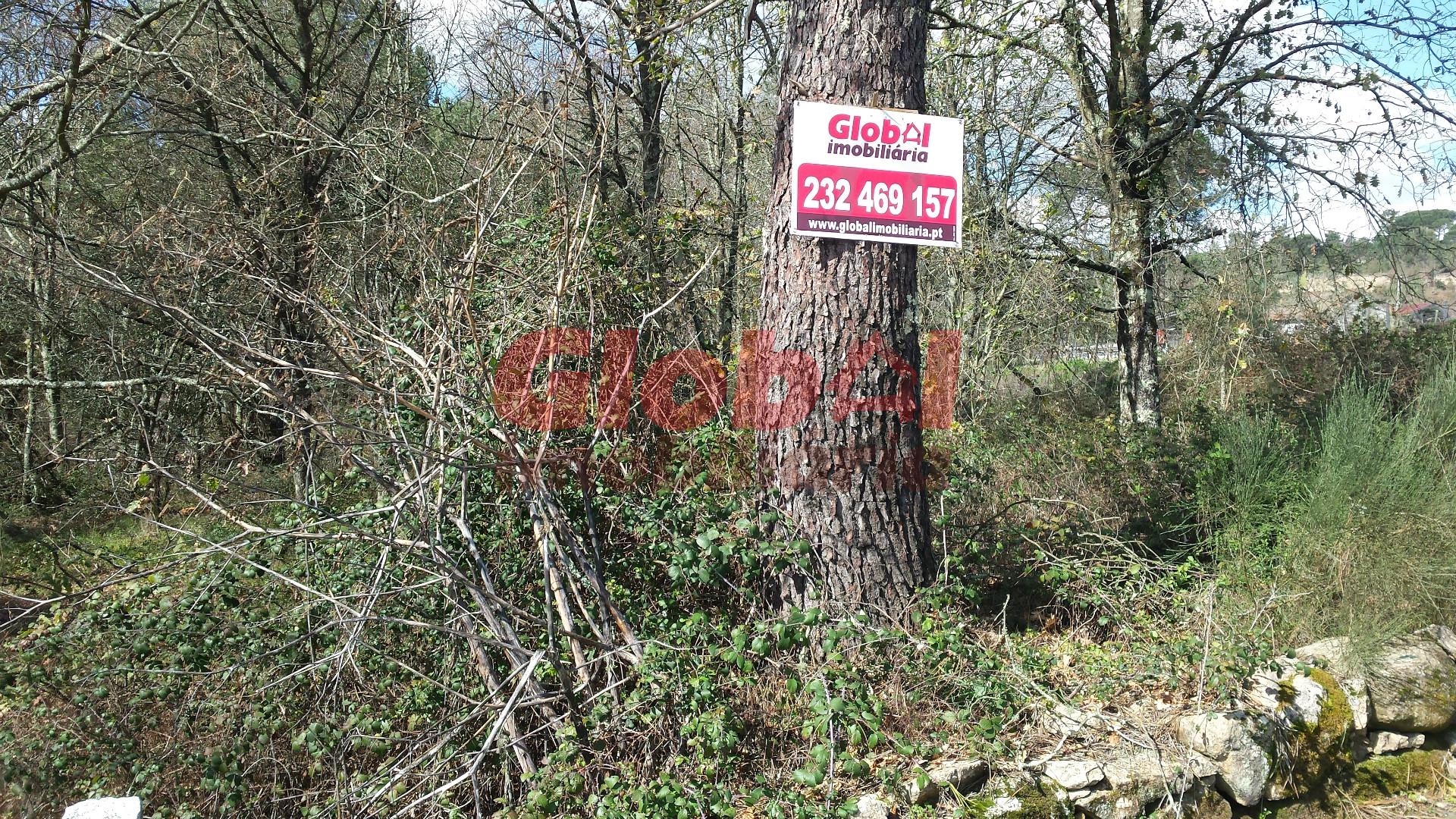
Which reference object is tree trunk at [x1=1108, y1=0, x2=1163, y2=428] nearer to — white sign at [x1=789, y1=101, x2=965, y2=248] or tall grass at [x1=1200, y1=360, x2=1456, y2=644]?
tall grass at [x1=1200, y1=360, x2=1456, y2=644]

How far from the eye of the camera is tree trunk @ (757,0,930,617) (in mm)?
3490

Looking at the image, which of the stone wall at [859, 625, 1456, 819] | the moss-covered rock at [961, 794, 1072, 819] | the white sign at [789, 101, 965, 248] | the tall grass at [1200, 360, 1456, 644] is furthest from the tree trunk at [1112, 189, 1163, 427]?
the moss-covered rock at [961, 794, 1072, 819]

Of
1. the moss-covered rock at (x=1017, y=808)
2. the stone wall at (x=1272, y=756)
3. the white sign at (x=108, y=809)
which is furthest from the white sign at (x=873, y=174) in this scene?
the white sign at (x=108, y=809)

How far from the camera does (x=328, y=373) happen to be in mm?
3246

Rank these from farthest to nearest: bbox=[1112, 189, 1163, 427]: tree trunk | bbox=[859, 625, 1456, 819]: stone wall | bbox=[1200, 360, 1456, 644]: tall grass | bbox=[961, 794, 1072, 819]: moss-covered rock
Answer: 1. bbox=[1112, 189, 1163, 427]: tree trunk
2. bbox=[1200, 360, 1456, 644]: tall grass
3. bbox=[859, 625, 1456, 819]: stone wall
4. bbox=[961, 794, 1072, 819]: moss-covered rock

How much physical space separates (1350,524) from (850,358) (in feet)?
9.51

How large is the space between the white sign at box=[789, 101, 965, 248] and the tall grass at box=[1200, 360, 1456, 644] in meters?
2.29

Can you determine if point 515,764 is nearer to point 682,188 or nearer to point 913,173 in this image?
point 913,173

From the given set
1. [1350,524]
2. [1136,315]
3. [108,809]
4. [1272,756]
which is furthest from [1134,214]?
[108,809]

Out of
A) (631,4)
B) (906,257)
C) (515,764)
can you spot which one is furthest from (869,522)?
(631,4)

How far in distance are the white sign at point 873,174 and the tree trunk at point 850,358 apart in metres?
0.06

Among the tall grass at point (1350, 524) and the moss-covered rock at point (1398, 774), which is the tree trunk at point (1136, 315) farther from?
the moss-covered rock at point (1398, 774)

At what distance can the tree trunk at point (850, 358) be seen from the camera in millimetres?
3490

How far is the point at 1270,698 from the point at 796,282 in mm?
2597
